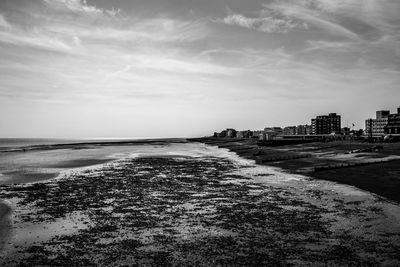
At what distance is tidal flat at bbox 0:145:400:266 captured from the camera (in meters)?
12.1

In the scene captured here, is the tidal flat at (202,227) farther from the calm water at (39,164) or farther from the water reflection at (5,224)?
Result: the calm water at (39,164)

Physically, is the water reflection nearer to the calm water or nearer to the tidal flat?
the tidal flat

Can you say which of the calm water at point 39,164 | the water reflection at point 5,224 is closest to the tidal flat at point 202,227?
the water reflection at point 5,224

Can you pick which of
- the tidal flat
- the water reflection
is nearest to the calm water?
the tidal flat

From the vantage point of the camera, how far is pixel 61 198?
24.9 meters

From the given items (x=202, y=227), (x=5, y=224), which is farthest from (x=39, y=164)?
(x=202, y=227)

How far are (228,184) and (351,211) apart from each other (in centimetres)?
1366

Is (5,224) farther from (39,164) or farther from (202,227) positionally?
(39,164)

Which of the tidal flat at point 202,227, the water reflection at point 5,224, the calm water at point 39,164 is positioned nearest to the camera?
the tidal flat at point 202,227

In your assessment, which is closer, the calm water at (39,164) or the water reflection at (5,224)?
the water reflection at (5,224)

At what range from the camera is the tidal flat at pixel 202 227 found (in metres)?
12.1

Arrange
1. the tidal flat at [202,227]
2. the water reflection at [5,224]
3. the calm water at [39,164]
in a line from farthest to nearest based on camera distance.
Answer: the calm water at [39,164]
the water reflection at [5,224]
the tidal flat at [202,227]

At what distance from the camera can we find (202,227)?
16375mm

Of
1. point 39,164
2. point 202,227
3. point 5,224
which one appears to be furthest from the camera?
point 39,164
